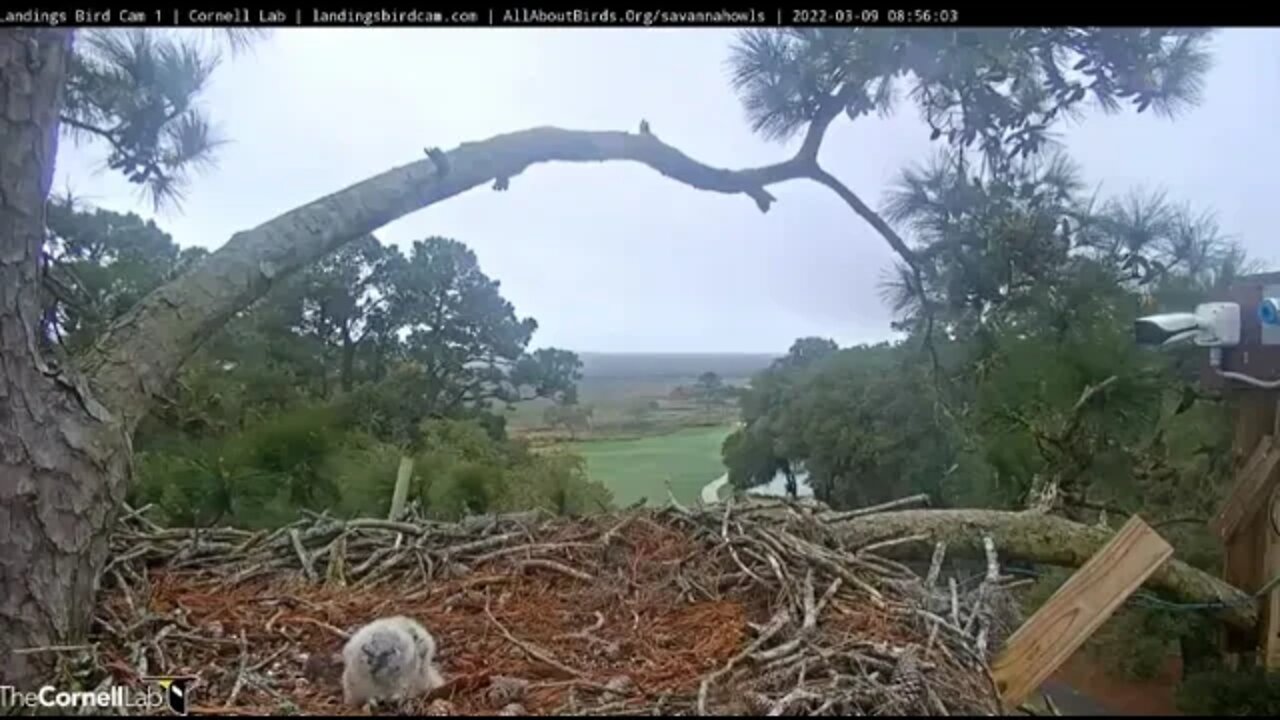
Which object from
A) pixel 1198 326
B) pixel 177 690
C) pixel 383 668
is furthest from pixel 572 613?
pixel 1198 326

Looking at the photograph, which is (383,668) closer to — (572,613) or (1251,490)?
(572,613)

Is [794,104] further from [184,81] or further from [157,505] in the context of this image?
[157,505]

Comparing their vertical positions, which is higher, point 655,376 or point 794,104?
point 794,104

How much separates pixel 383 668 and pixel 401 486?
24.6 inches

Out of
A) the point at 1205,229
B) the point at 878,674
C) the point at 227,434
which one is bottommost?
the point at 878,674

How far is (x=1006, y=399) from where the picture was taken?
1551 millimetres

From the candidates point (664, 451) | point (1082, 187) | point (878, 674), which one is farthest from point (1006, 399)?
point (878, 674)

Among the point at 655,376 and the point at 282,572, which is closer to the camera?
the point at 282,572

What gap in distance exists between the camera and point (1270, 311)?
125cm

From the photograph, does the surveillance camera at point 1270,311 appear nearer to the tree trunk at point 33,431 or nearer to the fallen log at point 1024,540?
the fallen log at point 1024,540

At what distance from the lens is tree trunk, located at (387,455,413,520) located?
158 cm

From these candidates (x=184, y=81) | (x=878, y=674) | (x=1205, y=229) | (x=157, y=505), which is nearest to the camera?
(x=878, y=674)

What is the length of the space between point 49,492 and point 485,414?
2.13 ft
